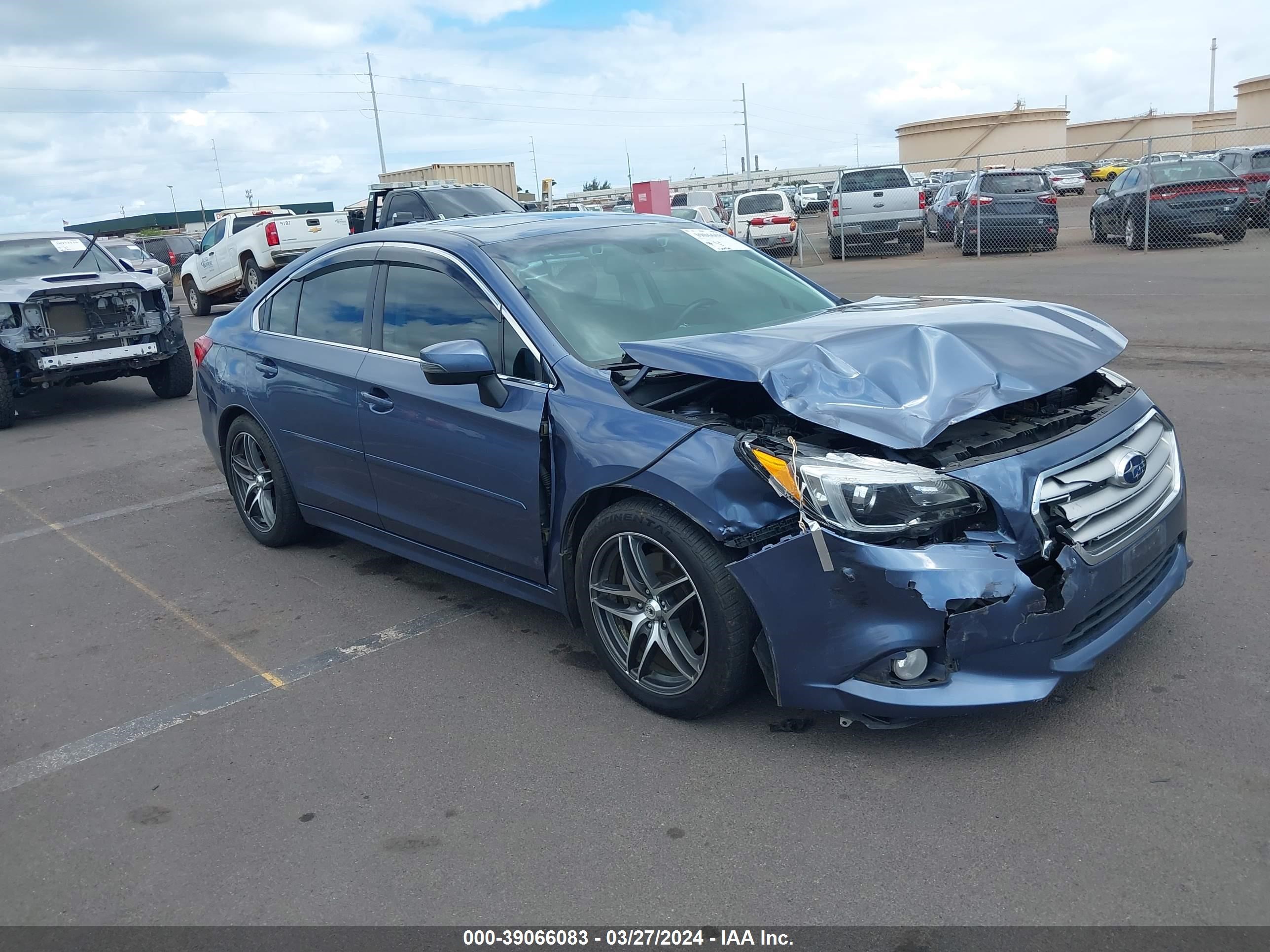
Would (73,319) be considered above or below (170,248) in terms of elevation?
below

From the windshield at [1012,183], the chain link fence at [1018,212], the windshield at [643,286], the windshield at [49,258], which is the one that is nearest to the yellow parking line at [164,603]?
the windshield at [643,286]

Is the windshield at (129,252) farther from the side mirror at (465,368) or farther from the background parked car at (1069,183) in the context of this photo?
the background parked car at (1069,183)

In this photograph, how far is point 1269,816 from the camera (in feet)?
9.77

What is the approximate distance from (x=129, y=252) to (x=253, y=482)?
19.1 m

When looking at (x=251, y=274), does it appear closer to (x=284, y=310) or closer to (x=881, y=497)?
(x=284, y=310)

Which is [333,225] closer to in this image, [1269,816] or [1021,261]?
[1021,261]

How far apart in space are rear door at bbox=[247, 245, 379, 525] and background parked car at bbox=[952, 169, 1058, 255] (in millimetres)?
19309

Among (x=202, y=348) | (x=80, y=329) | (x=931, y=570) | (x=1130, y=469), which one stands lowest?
(x=931, y=570)

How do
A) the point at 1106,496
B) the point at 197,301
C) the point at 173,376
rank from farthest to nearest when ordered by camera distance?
the point at 197,301 → the point at 173,376 → the point at 1106,496

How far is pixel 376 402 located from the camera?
15.8 ft

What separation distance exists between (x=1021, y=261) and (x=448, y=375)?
18.8m

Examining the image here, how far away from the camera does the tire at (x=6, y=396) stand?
1016 centimetres

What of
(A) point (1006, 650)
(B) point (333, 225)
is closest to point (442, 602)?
(A) point (1006, 650)

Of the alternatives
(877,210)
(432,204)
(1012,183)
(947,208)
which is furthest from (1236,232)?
(432,204)
